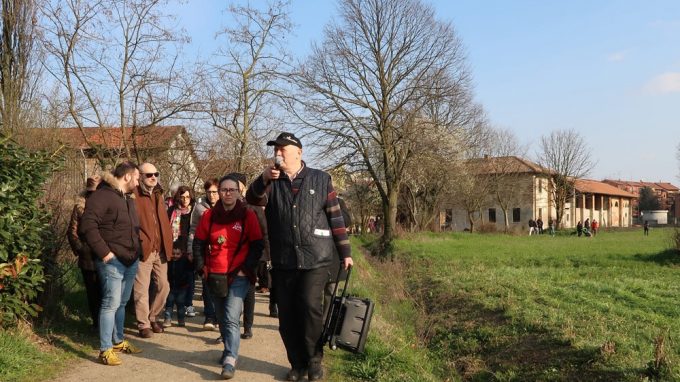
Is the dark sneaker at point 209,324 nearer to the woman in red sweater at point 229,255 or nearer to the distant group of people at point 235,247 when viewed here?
the distant group of people at point 235,247

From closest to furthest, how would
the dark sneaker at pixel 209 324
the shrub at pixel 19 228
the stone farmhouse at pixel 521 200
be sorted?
the shrub at pixel 19 228, the dark sneaker at pixel 209 324, the stone farmhouse at pixel 521 200

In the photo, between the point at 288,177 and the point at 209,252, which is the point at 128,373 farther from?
the point at 288,177

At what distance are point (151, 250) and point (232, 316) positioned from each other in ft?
5.78

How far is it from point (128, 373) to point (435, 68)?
2796 cm

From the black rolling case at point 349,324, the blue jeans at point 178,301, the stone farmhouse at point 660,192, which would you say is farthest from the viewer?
the stone farmhouse at point 660,192

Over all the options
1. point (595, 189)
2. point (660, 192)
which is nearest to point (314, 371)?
point (595, 189)

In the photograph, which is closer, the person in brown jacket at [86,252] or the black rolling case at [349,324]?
the black rolling case at [349,324]

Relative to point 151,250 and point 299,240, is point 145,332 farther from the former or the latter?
point 299,240

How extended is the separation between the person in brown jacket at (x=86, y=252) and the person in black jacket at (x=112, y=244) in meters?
0.87

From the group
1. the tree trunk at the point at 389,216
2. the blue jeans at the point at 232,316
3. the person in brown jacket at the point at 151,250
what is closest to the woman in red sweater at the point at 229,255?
the blue jeans at the point at 232,316

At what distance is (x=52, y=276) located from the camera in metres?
6.61

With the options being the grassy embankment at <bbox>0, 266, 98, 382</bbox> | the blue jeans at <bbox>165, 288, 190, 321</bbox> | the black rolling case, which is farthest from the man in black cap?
the blue jeans at <bbox>165, 288, 190, 321</bbox>

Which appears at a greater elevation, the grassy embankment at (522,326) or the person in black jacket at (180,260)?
the person in black jacket at (180,260)

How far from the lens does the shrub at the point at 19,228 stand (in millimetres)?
5441
